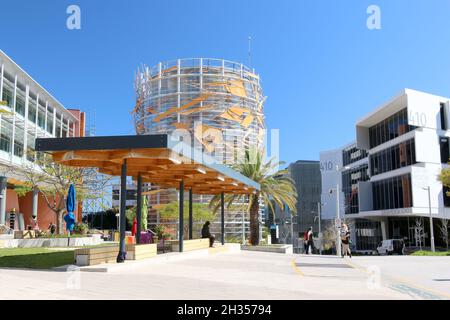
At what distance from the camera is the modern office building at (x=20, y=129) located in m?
41.1

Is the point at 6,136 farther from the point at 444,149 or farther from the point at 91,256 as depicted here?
the point at 444,149

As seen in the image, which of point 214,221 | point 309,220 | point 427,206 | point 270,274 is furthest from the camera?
point 309,220

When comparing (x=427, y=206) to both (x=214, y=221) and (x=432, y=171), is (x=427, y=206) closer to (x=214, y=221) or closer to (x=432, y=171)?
(x=432, y=171)

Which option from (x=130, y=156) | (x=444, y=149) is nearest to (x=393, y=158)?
(x=444, y=149)

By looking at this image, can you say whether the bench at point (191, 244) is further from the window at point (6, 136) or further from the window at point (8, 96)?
the window at point (8, 96)

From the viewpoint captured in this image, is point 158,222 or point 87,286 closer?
point 87,286

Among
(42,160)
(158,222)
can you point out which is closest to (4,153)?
(42,160)

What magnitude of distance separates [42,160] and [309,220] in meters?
92.7

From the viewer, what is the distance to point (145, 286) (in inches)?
395

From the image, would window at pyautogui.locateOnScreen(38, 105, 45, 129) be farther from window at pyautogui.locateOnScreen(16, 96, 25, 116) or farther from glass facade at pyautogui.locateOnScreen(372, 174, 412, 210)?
glass facade at pyautogui.locateOnScreen(372, 174, 412, 210)

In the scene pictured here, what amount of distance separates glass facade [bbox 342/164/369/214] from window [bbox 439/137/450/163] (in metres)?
16.4

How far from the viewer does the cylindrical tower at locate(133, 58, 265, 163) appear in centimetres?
6091

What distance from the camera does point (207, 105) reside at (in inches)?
2427

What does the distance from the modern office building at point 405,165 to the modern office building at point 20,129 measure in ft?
90.9
